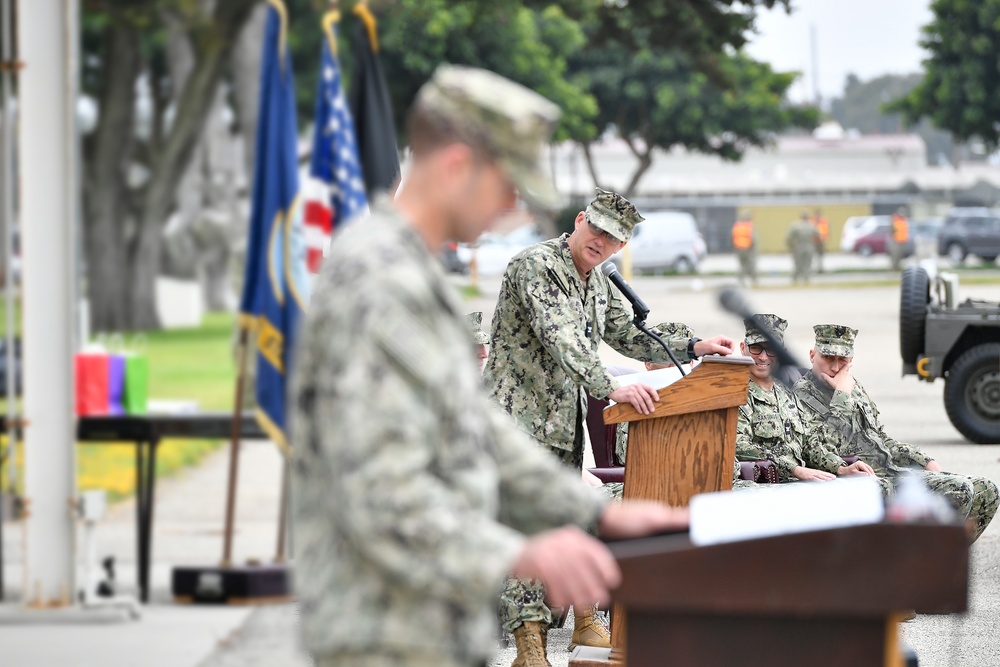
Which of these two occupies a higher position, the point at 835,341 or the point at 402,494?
the point at 402,494

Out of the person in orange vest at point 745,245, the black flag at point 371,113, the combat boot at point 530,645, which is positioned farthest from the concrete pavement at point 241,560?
the person in orange vest at point 745,245

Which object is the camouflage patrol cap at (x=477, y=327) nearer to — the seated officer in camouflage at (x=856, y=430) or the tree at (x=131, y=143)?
the seated officer in camouflage at (x=856, y=430)

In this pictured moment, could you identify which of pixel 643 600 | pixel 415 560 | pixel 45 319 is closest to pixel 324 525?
pixel 415 560

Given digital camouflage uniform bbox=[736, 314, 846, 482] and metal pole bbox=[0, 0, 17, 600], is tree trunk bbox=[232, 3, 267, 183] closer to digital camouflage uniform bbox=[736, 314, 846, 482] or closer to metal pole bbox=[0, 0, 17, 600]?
metal pole bbox=[0, 0, 17, 600]

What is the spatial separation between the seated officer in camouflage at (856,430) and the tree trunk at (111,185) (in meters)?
30.1

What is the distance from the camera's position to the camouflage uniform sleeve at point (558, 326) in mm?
5738

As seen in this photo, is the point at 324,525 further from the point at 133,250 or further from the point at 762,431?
the point at 133,250

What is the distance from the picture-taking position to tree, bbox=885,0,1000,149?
144ft

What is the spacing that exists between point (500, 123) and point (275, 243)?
6135mm

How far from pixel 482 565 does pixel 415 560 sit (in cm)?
10

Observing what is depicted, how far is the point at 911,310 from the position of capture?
526 inches

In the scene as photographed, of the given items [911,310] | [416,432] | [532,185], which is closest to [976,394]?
[911,310]

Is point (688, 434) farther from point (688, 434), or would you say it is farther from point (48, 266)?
point (48, 266)

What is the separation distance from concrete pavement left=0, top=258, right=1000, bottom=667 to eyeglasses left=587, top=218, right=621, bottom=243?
53cm
